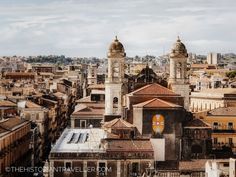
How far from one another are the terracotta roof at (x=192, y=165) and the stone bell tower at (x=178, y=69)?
14830 mm

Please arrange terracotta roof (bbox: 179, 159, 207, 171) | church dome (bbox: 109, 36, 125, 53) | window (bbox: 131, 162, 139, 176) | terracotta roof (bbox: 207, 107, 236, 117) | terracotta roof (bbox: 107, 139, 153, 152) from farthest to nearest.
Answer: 1. terracotta roof (bbox: 207, 107, 236, 117)
2. church dome (bbox: 109, 36, 125, 53)
3. terracotta roof (bbox: 179, 159, 207, 171)
4. terracotta roof (bbox: 107, 139, 153, 152)
5. window (bbox: 131, 162, 139, 176)

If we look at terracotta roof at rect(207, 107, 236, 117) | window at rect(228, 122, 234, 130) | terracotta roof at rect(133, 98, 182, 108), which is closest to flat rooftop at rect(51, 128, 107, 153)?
terracotta roof at rect(133, 98, 182, 108)

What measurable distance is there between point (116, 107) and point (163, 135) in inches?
502

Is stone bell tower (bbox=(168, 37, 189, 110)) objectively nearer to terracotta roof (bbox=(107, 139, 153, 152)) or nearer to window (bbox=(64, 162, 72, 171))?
terracotta roof (bbox=(107, 139, 153, 152))

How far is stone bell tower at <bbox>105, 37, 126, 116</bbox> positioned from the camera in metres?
79.0

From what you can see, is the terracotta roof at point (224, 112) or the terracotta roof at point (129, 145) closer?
the terracotta roof at point (129, 145)

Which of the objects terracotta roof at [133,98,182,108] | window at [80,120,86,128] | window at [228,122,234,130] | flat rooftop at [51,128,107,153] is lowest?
window at [80,120,86,128]

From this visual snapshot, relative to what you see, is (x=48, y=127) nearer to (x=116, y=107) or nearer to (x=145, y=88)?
(x=116, y=107)

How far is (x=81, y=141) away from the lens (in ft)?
215

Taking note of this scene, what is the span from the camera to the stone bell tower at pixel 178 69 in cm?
7775

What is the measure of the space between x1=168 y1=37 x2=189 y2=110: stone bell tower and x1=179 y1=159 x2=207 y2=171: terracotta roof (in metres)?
14.8

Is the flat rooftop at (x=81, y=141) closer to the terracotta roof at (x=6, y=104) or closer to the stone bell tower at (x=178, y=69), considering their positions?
the stone bell tower at (x=178, y=69)

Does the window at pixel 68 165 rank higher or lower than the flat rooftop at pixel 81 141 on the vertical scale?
lower

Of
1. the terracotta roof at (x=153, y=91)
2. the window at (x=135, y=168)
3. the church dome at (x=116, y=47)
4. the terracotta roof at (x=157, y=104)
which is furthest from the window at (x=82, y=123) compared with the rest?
the window at (x=135, y=168)
